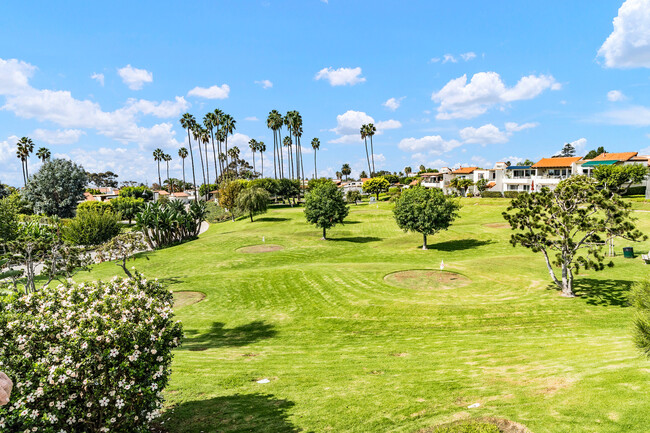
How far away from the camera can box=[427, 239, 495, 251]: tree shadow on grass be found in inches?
1949

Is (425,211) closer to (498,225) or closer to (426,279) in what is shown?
(426,279)

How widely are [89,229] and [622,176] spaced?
105335 mm

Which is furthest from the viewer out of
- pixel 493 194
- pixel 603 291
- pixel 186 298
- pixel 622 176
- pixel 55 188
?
pixel 493 194

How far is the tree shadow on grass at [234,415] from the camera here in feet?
35.0

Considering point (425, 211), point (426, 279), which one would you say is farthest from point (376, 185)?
point (426, 279)

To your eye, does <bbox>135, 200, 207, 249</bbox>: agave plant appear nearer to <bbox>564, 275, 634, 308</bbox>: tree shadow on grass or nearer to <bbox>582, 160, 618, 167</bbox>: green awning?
<bbox>564, 275, 634, 308</bbox>: tree shadow on grass

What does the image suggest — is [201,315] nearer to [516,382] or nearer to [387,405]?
[387,405]

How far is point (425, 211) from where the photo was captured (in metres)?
46.0

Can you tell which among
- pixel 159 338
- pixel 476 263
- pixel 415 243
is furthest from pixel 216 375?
pixel 415 243

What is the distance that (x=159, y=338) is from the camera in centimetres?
912

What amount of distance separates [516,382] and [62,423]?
1407 cm

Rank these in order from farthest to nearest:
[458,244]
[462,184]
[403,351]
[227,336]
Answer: [462,184] < [458,244] < [227,336] < [403,351]

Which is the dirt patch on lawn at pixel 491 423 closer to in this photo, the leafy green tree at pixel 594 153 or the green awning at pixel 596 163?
the green awning at pixel 596 163

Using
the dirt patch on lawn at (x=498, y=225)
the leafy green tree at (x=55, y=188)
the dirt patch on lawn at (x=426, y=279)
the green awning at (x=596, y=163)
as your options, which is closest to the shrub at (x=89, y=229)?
the leafy green tree at (x=55, y=188)
